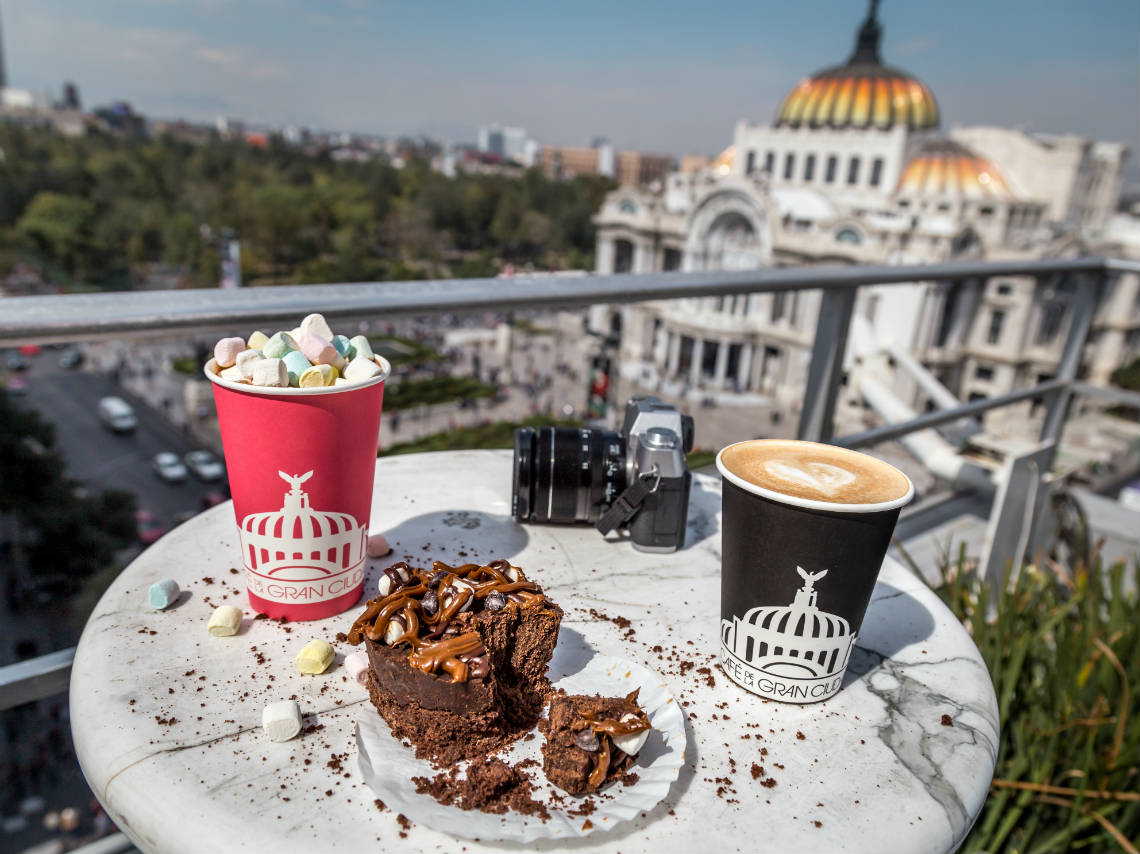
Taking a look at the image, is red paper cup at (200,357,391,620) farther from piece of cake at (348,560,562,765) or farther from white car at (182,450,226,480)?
white car at (182,450,226,480)

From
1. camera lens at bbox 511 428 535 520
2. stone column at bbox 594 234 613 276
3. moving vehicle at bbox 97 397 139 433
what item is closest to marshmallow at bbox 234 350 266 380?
camera lens at bbox 511 428 535 520

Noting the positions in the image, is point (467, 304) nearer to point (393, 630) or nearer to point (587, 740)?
point (393, 630)

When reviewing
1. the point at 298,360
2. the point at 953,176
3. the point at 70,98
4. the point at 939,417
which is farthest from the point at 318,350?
the point at 70,98

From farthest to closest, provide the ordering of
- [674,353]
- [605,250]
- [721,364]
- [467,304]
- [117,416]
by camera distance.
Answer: [605,250], [674,353], [721,364], [117,416], [467,304]

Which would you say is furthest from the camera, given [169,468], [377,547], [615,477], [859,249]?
[859,249]

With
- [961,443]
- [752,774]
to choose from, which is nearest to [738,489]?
[752,774]

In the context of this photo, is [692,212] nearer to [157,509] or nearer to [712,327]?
[712,327]
